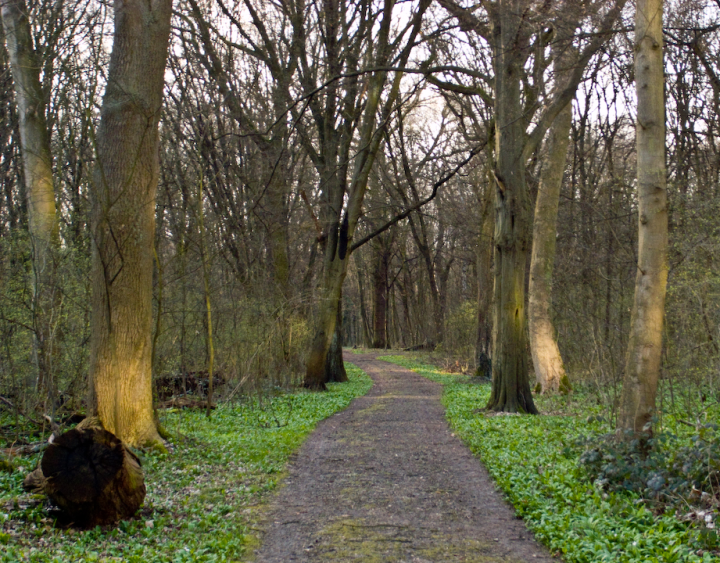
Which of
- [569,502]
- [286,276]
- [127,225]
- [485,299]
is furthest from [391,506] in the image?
[485,299]

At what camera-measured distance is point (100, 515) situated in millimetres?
4949

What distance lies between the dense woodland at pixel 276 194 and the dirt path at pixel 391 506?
2.43 meters

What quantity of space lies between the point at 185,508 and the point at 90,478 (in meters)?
1.08

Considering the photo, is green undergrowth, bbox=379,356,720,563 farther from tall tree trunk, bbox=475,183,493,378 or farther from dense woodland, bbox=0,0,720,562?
tall tree trunk, bbox=475,183,493,378

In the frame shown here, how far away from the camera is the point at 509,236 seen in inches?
466

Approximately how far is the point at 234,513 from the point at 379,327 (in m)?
34.5

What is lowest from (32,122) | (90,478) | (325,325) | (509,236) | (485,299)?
(90,478)

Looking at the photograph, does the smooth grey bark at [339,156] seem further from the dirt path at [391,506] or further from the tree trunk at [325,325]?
the dirt path at [391,506]

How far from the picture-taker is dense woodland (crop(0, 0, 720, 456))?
757 centimetres

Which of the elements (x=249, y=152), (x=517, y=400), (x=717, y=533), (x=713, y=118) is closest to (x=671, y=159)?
(x=713, y=118)

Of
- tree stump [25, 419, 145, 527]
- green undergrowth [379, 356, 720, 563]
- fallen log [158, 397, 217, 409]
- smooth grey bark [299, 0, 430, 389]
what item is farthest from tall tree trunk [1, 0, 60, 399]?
green undergrowth [379, 356, 720, 563]

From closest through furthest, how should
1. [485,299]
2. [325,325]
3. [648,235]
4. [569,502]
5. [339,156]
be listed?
1. [569,502]
2. [648,235]
3. [325,325]
4. [339,156]
5. [485,299]

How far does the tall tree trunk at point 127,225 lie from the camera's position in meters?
7.14

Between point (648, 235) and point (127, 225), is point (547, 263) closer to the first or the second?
point (648, 235)
